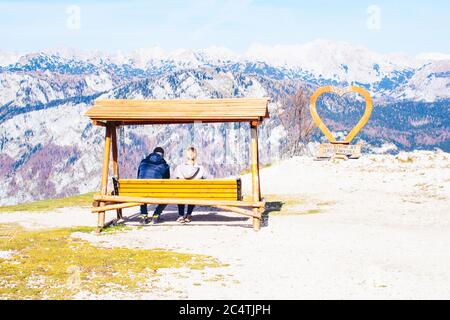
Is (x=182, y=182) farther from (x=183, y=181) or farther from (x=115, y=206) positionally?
(x=115, y=206)

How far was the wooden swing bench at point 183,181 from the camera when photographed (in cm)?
1498

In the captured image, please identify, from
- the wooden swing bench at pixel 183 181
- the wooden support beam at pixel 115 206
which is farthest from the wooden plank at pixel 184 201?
the wooden support beam at pixel 115 206

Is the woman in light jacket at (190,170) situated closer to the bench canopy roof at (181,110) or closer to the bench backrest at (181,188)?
the bench backrest at (181,188)

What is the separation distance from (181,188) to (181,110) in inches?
85.9

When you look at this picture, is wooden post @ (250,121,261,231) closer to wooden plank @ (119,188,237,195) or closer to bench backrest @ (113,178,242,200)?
bench backrest @ (113,178,242,200)

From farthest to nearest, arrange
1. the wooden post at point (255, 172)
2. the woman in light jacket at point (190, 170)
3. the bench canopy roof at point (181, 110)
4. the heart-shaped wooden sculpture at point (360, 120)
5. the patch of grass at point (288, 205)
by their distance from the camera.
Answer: the heart-shaped wooden sculpture at point (360, 120) → the patch of grass at point (288, 205) → the woman in light jacket at point (190, 170) → the bench canopy roof at point (181, 110) → the wooden post at point (255, 172)

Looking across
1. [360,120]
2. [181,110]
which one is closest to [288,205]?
[181,110]

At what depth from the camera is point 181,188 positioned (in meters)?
15.3

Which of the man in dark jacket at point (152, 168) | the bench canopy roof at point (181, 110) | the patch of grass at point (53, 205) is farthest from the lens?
the patch of grass at point (53, 205)


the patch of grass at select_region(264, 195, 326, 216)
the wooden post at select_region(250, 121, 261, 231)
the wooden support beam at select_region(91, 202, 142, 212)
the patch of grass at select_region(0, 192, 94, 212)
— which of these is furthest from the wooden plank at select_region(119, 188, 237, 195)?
the patch of grass at select_region(0, 192, 94, 212)

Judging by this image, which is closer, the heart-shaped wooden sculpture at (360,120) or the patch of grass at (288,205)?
the patch of grass at (288,205)

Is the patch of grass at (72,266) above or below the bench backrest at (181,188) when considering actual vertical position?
below

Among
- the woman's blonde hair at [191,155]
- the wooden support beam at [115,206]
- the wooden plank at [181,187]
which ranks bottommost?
the wooden support beam at [115,206]
